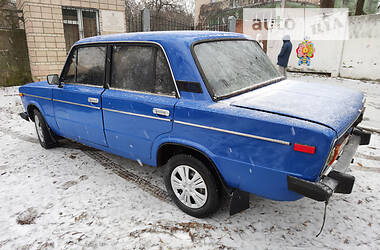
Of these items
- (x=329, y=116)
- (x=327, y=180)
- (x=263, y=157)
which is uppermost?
(x=329, y=116)

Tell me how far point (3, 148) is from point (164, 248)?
164 inches

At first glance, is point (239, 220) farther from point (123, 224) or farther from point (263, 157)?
point (123, 224)

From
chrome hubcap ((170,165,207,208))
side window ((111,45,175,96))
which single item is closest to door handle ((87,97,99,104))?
side window ((111,45,175,96))

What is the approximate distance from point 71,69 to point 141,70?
1548mm

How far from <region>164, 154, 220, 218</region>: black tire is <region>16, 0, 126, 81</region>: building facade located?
9617 mm

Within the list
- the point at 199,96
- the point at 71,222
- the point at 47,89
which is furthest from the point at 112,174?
the point at 199,96

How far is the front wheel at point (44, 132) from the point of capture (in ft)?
15.7

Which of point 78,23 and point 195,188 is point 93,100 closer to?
point 195,188

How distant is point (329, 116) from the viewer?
2.27m

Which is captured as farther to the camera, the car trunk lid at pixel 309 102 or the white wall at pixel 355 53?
the white wall at pixel 355 53

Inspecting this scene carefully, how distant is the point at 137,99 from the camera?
3098 mm

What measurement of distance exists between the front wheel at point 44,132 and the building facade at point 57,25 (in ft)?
22.0

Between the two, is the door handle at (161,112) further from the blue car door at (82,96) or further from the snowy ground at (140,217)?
the snowy ground at (140,217)

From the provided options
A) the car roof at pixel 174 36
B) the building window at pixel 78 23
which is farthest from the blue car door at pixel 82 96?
the building window at pixel 78 23
